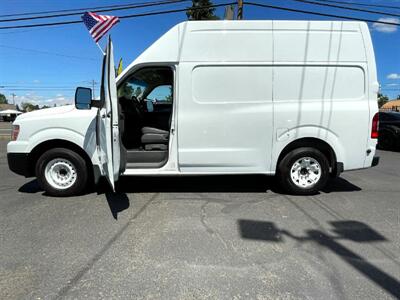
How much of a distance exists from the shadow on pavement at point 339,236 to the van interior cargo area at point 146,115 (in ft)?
6.71

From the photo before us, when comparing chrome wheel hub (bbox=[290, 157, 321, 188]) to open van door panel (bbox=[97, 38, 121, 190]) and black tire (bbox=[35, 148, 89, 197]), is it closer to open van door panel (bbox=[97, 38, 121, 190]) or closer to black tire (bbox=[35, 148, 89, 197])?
open van door panel (bbox=[97, 38, 121, 190])

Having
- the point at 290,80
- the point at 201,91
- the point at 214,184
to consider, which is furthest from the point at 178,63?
the point at 214,184

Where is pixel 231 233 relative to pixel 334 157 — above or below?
below

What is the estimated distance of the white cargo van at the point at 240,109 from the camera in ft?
18.3

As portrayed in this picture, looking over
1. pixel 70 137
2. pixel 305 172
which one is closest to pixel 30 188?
pixel 70 137

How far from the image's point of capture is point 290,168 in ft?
19.2

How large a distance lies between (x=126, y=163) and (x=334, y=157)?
3372mm

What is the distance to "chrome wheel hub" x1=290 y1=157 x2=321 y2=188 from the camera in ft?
19.3

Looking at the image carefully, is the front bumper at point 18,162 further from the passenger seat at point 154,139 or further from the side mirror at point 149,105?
the side mirror at point 149,105

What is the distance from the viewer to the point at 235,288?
10.1 feet

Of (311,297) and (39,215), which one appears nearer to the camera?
(311,297)

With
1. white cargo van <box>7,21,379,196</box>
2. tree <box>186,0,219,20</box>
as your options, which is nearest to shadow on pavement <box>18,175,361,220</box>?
white cargo van <box>7,21,379,196</box>

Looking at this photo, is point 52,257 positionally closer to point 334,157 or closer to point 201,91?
point 201,91

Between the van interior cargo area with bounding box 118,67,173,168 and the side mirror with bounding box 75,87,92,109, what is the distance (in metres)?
0.52
